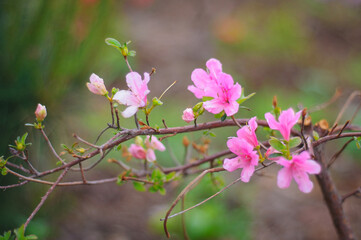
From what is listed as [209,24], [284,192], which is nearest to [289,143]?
[284,192]

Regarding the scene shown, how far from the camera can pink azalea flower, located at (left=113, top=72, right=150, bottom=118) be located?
607 millimetres

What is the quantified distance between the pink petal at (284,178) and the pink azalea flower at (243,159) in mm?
47

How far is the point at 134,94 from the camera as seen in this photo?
62cm

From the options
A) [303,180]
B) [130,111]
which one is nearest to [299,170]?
[303,180]

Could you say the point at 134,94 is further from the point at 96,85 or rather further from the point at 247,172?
the point at 247,172

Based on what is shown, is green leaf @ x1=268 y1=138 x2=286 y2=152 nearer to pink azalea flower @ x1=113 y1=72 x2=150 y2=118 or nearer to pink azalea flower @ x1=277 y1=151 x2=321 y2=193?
pink azalea flower @ x1=277 y1=151 x2=321 y2=193

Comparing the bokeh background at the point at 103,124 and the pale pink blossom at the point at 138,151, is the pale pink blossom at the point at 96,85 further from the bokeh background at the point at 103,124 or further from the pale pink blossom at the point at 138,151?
the bokeh background at the point at 103,124

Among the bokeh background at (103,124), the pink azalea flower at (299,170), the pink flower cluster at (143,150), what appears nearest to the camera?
the pink azalea flower at (299,170)

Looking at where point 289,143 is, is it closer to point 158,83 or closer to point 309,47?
point 158,83

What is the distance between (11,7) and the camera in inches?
62.6

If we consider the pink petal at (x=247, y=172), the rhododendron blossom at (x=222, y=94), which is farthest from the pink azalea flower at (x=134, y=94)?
the pink petal at (x=247, y=172)

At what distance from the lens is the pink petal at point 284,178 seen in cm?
58

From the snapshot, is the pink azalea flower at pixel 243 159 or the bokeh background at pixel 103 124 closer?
the pink azalea flower at pixel 243 159

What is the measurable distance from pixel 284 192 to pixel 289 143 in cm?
164
